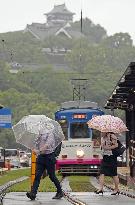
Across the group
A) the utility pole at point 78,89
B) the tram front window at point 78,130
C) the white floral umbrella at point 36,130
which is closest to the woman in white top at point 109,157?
the white floral umbrella at point 36,130

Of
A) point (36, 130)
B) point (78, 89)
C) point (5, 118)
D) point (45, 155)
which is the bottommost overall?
point (45, 155)

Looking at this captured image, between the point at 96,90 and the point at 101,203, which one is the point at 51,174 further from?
the point at 96,90

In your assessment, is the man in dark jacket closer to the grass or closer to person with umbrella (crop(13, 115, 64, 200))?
person with umbrella (crop(13, 115, 64, 200))

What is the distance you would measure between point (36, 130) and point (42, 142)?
0.45 meters

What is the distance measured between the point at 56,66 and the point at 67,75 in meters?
33.0

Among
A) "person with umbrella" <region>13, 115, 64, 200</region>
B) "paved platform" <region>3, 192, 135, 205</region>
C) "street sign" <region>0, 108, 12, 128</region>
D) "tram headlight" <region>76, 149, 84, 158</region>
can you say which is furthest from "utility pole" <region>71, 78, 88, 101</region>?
"paved platform" <region>3, 192, 135, 205</region>

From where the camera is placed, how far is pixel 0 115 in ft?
177

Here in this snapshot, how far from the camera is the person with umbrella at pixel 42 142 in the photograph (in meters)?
17.2

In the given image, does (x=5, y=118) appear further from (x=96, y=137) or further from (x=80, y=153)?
(x=96, y=137)

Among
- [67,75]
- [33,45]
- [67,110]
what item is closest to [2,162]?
[67,110]

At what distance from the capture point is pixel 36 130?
1762 centimetres

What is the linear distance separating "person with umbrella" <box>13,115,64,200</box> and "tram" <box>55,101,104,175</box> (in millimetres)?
17199

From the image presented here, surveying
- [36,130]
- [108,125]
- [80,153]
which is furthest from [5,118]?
[36,130]

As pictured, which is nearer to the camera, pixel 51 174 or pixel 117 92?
pixel 51 174
